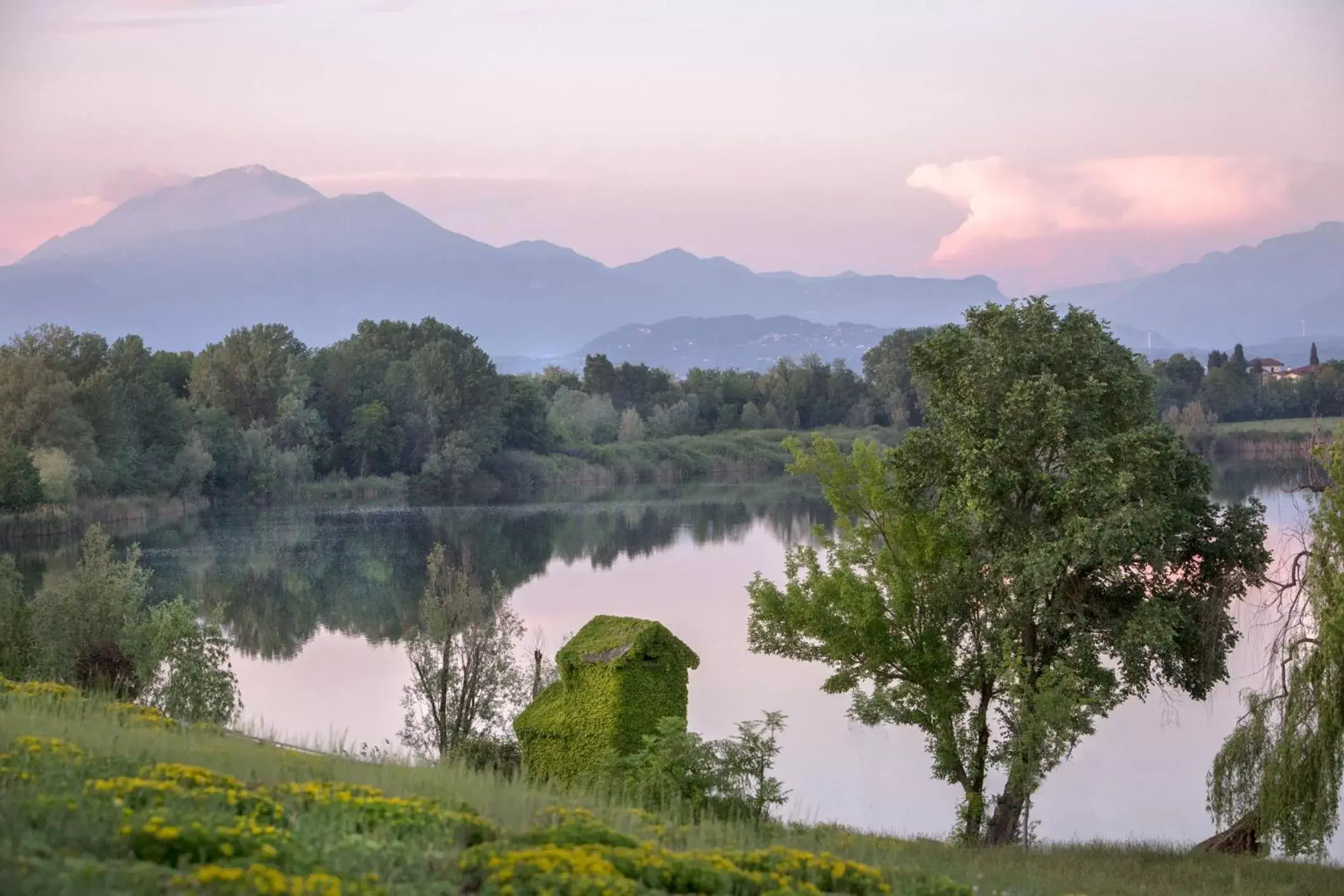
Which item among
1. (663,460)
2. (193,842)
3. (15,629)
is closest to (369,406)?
(663,460)

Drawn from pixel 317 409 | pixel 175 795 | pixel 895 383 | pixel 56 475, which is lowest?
pixel 175 795

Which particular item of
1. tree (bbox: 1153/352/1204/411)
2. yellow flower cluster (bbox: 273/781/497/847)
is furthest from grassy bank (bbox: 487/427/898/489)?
yellow flower cluster (bbox: 273/781/497/847)

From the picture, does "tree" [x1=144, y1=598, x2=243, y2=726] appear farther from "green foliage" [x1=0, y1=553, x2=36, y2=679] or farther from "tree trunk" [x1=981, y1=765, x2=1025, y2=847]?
"tree trunk" [x1=981, y1=765, x2=1025, y2=847]

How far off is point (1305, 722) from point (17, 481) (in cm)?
6532

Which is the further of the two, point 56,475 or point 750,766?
point 56,475

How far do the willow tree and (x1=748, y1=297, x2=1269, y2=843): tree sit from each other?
5.48ft

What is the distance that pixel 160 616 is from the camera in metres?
30.2

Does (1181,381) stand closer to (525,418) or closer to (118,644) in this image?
(525,418)

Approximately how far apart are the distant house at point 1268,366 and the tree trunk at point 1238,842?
131 m

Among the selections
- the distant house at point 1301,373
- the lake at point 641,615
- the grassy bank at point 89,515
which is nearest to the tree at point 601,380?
the lake at point 641,615

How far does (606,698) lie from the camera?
69.3 feet

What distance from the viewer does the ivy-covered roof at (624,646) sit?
69.3ft

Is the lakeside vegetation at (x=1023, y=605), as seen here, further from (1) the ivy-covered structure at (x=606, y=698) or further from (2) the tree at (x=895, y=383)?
(2) the tree at (x=895, y=383)

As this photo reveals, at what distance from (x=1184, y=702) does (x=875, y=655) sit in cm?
1704
